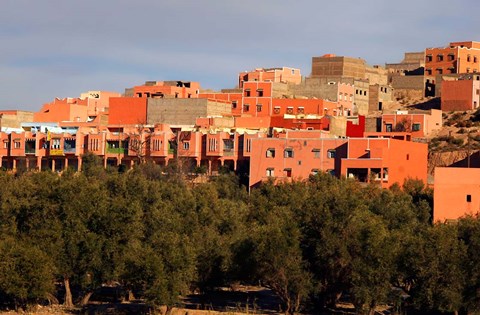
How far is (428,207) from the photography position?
5709 centimetres

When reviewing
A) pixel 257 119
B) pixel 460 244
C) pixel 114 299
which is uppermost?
pixel 257 119

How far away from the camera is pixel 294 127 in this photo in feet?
269

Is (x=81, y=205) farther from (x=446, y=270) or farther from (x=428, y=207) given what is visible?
(x=428, y=207)

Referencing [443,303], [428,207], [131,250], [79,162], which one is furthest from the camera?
[79,162]

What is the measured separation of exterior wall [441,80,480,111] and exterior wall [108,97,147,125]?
2523 cm

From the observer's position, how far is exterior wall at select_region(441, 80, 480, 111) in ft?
291

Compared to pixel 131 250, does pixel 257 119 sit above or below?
above

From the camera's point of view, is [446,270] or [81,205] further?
[81,205]

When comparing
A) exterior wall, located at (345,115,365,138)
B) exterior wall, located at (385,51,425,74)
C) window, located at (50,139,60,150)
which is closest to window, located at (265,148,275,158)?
exterior wall, located at (345,115,365,138)

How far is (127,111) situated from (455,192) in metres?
39.0

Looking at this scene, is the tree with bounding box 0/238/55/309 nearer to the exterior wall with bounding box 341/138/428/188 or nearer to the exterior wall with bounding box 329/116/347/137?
the exterior wall with bounding box 341/138/428/188

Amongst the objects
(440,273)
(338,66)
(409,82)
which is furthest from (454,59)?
(440,273)

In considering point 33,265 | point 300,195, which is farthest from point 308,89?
point 33,265

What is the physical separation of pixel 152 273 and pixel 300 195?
734 inches
